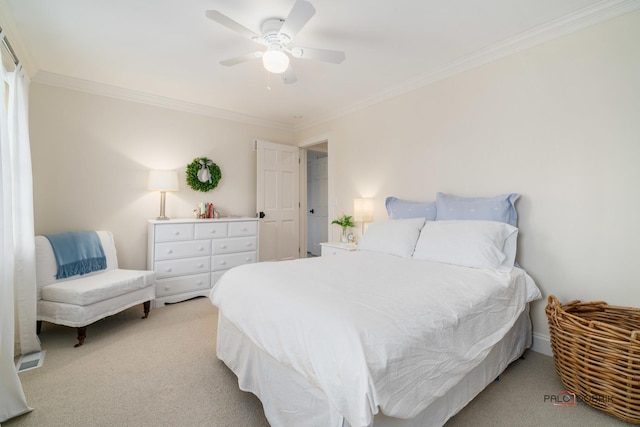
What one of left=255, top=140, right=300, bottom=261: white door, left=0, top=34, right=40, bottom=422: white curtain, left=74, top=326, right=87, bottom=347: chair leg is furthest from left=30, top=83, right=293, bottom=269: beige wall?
left=74, top=326, right=87, bottom=347: chair leg

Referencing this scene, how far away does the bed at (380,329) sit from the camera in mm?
1095

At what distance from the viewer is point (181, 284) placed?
11.4 feet

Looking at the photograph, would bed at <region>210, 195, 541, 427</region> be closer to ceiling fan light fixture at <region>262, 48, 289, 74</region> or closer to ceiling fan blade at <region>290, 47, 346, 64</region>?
ceiling fan light fixture at <region>262, 48, 289, 74</region>

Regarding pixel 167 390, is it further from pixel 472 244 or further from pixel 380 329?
pixel 472 244

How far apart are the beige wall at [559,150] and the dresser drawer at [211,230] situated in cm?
251

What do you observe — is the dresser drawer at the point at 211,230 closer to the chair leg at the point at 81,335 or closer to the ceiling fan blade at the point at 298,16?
the chair leg at the point at 81,335

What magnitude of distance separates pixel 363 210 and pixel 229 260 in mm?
1885

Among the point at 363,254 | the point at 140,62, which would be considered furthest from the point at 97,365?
the point at 140,62

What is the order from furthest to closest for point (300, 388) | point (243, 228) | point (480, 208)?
point (243, 228) → point (480, 208) → point (300, 388)

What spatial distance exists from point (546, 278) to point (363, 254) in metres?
1.44

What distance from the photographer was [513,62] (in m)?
2.44

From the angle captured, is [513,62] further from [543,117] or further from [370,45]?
[370,45]

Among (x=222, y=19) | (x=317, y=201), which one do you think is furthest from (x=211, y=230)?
(x=317, y=201)

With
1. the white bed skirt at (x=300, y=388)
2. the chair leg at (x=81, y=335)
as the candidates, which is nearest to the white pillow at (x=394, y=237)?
the white bed skirt at (x=300, y=388)
